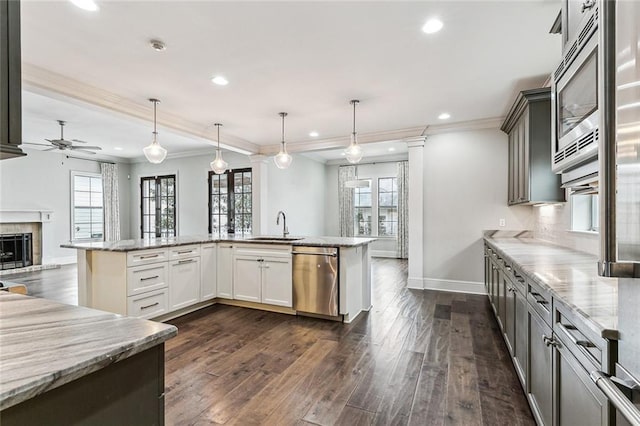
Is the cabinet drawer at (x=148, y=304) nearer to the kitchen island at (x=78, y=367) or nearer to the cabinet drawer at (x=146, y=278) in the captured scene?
the cabinet drawer at (x=146, y=278)

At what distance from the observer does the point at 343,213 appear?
9.26 metres

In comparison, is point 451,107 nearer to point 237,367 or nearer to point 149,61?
point 149,61

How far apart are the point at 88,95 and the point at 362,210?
276 inches

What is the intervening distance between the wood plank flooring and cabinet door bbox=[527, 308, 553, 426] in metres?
0.24

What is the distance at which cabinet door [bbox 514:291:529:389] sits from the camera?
200 cm

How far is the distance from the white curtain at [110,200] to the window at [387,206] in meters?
7.36

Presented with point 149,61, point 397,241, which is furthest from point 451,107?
point 397,241

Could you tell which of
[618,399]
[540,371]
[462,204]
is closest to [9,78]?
[618,399]

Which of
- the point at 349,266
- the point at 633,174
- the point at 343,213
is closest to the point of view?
the point at 633,174

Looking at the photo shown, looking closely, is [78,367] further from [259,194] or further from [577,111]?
[259,194]

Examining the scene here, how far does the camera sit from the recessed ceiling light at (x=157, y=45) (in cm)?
260

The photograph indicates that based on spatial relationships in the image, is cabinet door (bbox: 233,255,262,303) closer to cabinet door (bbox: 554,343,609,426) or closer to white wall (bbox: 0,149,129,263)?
cabinet door (bbox: 554,343,609,426)

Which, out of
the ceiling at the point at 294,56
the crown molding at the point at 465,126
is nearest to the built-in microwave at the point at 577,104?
the ceiling at the point at 294,56

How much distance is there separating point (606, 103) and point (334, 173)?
8701 mm
